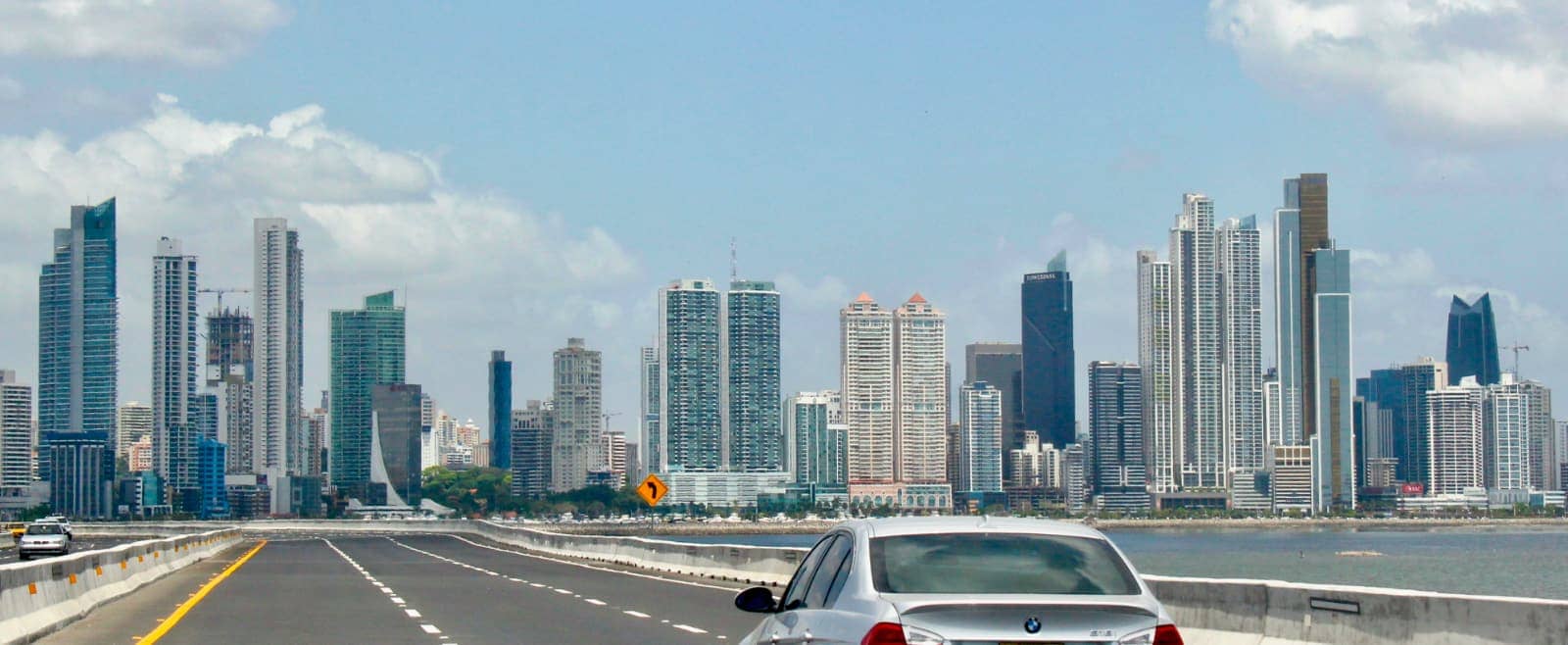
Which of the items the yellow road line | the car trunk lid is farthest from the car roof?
the yellow road line

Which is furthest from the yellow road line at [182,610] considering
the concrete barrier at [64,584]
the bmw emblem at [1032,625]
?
the bmw emblem at [1032,625]

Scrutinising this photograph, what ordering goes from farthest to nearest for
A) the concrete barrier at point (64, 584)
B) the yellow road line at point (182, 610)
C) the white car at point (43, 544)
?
the white car at point (43, 544) < the yellow road line at point (182, 610) < the concrete barrier at point (64, 584)

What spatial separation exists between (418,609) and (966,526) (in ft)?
74.1

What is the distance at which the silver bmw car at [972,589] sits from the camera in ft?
33.7

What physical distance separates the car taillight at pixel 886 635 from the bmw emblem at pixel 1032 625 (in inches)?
23.3

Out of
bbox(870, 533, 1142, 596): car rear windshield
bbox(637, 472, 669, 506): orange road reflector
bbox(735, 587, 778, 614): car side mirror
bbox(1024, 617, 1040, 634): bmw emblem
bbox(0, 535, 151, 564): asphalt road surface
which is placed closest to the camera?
bbox(1024, 617, 1040, 634): bmw emblem

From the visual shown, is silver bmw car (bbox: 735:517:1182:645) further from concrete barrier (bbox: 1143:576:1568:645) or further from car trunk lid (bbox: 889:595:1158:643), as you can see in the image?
concrete barrier (bbox: 1143:576:1568:645)

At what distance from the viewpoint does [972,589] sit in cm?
1103

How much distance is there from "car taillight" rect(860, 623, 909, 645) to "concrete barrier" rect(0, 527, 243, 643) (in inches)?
617

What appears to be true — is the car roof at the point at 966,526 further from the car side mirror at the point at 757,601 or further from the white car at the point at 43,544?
the white car at the point at 43,544

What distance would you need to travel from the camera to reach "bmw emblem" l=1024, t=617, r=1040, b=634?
33.5 feet

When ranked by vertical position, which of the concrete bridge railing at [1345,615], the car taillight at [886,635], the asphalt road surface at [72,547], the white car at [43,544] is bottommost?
the asphalt road surface at [72,547]

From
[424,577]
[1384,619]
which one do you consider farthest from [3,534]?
[1384,619]

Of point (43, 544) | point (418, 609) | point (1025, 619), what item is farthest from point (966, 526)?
point (43, 544)
